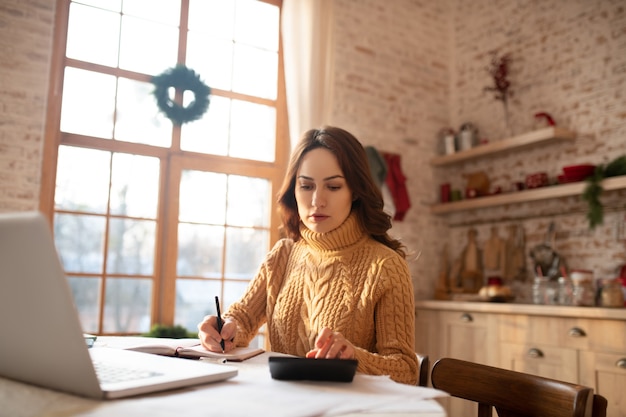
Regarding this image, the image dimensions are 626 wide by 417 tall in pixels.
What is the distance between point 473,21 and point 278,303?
436 centimetres

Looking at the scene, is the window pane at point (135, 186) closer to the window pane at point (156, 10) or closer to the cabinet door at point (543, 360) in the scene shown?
the window pane at point (156, 10)

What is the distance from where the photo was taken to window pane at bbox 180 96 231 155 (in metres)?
4.35

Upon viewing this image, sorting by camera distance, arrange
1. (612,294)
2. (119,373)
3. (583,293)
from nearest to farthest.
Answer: (119,373)
(612,294)
(583,293)

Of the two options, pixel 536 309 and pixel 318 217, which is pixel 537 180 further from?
pixel 318 217

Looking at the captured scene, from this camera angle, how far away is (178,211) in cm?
418

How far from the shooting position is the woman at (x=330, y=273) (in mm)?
1488

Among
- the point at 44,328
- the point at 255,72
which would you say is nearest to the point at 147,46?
the point at 255,72

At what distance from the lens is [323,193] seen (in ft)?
5.37

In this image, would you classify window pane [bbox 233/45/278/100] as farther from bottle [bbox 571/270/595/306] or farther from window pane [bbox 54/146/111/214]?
bottle [bbox 571/270/595/306]

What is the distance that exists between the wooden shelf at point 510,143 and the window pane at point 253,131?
1.53 m

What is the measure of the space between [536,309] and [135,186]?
2.81 m

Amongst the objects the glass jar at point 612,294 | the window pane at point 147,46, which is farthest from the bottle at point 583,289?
the window pane at point 147,46

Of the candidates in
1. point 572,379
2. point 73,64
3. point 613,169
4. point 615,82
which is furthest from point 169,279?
point 615,82

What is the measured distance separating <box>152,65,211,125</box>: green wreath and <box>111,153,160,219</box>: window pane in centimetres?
37
